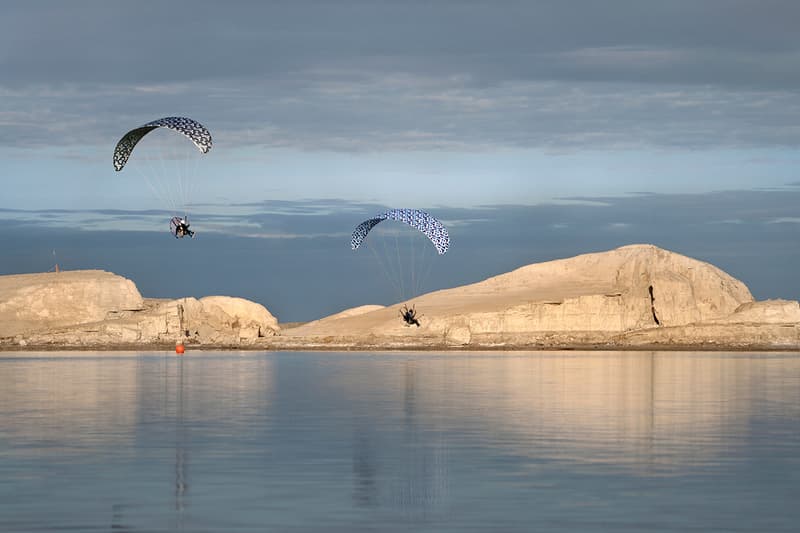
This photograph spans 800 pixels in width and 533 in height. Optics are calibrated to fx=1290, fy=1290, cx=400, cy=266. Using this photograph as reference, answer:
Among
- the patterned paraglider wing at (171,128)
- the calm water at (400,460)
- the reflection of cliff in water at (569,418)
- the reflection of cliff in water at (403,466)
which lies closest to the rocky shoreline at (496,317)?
the patterned paraglider wing at (171,128)

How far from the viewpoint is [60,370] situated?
2467 inches

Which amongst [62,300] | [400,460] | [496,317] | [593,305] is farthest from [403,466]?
[62,300]

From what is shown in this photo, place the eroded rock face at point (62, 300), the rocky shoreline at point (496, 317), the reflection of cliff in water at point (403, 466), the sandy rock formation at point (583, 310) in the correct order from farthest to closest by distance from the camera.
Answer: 1. the eroded rock face at point (62, 300)
2. the sandy rock formation at point (583, 310)
3. the rocky shoreline at point (496, 317)
4. the reflection of cliff in water at point (403, 466)

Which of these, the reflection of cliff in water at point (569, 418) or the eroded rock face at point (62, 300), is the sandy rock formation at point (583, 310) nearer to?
the eroded rock face at point (62, 300)

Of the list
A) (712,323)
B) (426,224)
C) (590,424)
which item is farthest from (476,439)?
(712,323)

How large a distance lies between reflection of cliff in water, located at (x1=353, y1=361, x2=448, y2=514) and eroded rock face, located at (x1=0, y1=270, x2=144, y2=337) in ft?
385

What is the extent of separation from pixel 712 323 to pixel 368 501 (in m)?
114

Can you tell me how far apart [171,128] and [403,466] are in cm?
3827

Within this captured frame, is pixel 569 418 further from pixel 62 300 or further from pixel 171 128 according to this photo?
pixel 62 300

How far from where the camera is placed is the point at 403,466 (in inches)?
842

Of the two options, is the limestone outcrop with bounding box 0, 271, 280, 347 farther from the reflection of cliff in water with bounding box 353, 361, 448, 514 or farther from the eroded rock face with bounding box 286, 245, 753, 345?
the reflection of cliff in water with bounding box 353, 361, 448, 514

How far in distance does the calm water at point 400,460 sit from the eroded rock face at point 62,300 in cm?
10248

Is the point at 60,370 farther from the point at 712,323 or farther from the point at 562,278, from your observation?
the point at 562,278

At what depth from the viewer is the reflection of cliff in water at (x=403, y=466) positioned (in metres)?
17.7
